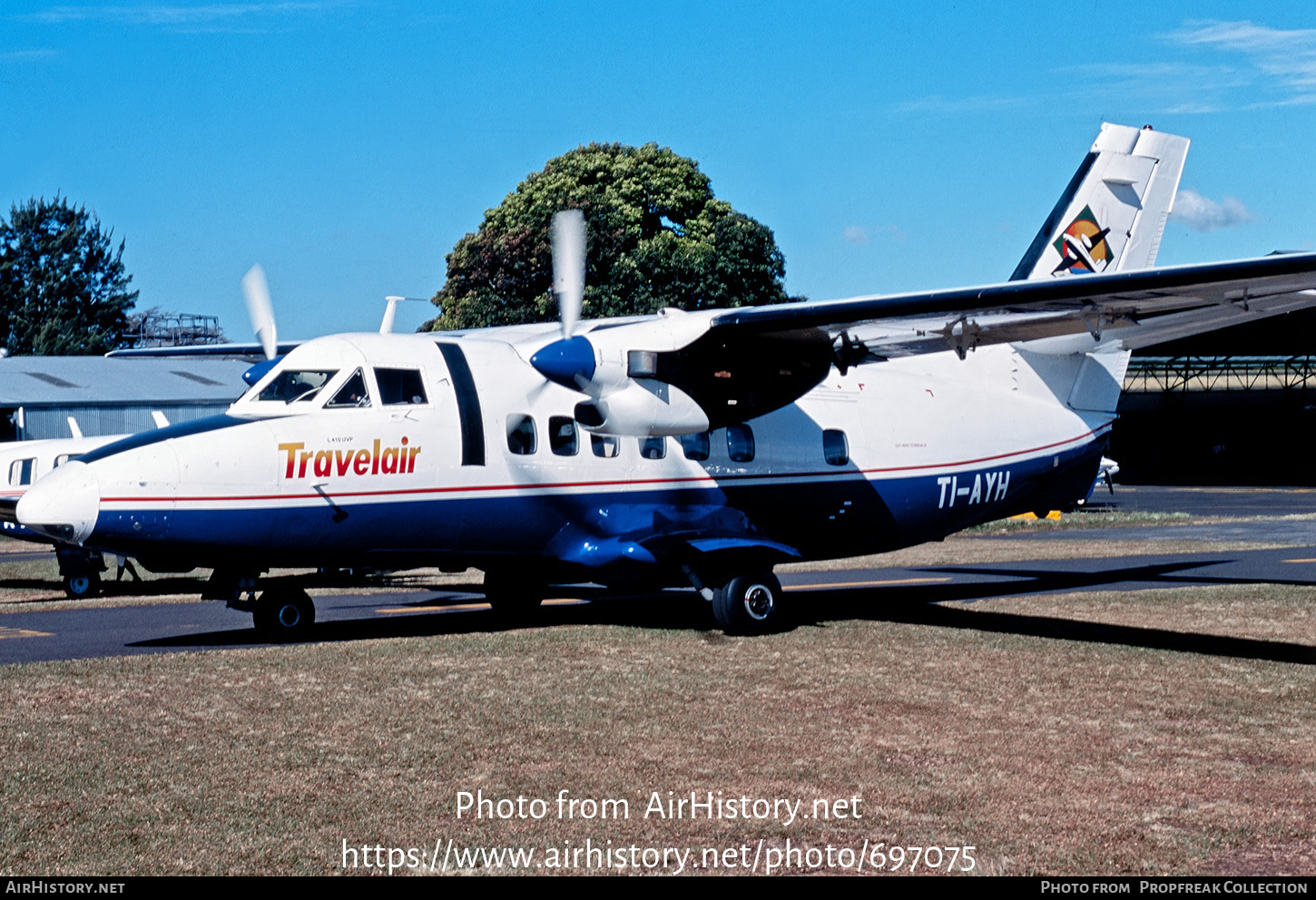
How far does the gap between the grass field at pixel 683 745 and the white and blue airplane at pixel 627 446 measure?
1136 millimetres

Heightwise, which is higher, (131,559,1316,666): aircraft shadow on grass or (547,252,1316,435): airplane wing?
(547,252,1316,435): airplane wing

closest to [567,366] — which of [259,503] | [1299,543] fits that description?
[259,503]

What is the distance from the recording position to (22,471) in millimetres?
23844

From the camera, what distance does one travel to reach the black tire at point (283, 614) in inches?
627

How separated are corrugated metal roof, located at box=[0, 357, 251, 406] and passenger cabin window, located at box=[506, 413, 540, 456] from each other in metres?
34.0

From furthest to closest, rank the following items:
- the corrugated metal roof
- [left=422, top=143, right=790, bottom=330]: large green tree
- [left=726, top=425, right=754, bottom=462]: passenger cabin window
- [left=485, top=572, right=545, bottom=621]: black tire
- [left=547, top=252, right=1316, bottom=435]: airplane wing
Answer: [left=422, top=143, right=790, bottom=330]: large green tree < the corrugated metal roof < [left=485, top=572, right=545, bottom=621]: black tire < [left=726, top=425, right=754, bottom=462]: passenger cabin window < [left=547, top=252, right=1316, bottom=435]: airplane wing

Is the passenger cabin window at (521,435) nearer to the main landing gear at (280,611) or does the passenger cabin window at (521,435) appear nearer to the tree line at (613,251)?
the main landing gear at (280,611)

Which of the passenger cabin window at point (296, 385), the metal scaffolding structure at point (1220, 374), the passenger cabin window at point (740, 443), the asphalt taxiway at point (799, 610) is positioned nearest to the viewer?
the passenger cabin window at point (296, 385)

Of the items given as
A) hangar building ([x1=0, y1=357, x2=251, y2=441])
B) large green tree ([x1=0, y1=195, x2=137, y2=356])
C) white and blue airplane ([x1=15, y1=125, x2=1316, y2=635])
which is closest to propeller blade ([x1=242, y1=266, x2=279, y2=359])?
white and blue airplane ([x1=15, y1=125, x2=1316, y2=635])

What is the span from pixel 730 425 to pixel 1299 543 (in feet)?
61.4

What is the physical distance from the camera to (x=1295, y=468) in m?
80.3

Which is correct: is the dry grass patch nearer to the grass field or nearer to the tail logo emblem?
the grass field

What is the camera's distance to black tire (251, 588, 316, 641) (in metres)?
15.9

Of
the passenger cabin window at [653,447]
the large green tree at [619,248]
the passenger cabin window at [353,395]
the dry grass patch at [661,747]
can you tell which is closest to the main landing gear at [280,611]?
the dry grass patch at [661,747]
